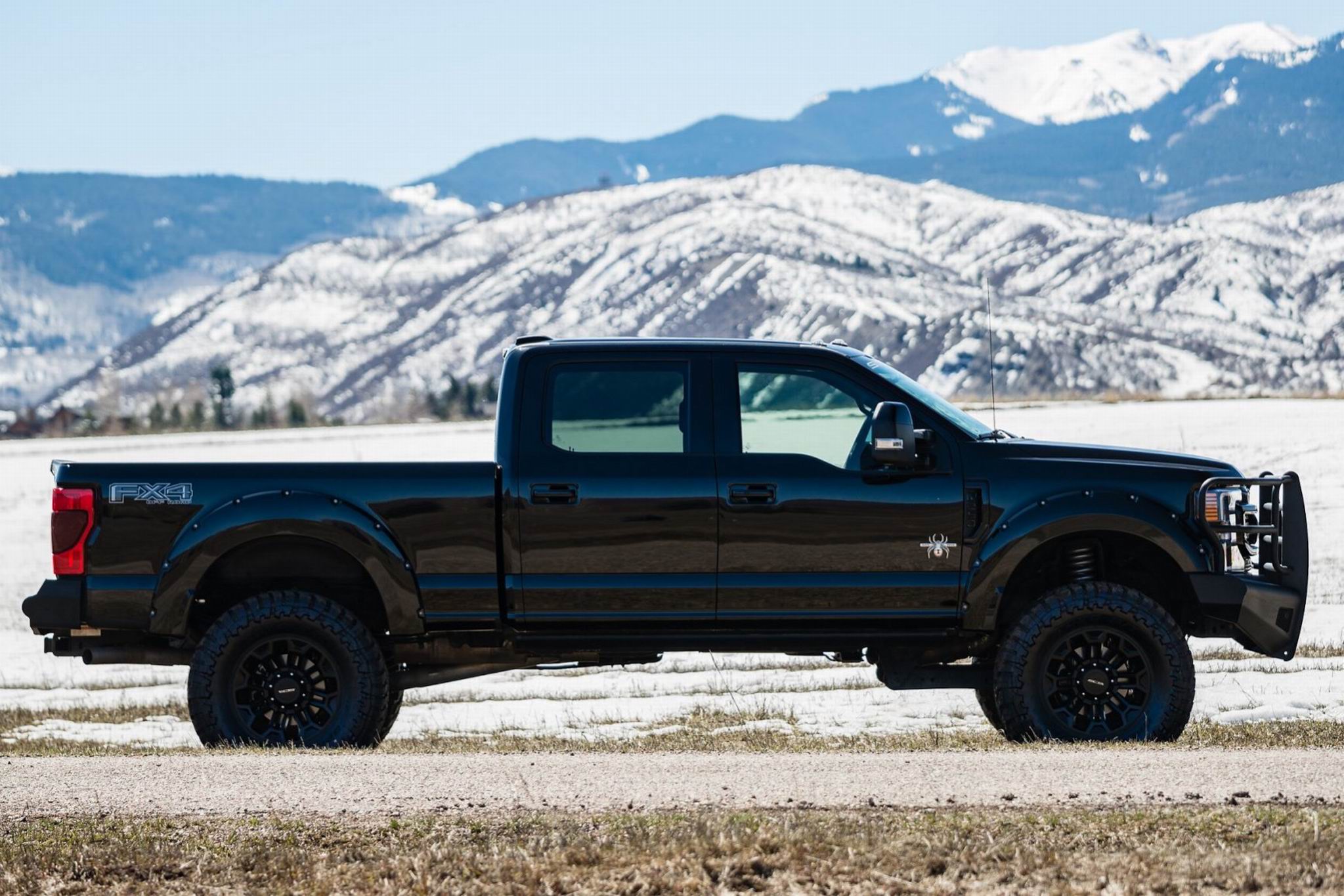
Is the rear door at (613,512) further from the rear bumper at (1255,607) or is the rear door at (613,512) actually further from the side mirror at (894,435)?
the rear bumper at (1255,607)

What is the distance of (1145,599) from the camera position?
8.57 metres

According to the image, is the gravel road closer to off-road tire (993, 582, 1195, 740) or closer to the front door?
off-road tire (993, 582, 1195, 740)

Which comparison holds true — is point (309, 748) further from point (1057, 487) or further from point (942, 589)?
point (1057, 487)

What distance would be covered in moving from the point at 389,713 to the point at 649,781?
2.36 metres

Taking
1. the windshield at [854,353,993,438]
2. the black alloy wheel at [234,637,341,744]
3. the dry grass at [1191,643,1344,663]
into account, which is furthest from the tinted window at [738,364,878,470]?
the dry grass at [1191,643,1344,663]

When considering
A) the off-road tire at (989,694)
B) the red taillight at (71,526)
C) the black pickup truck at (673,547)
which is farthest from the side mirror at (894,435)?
the red taillight at (71,526)

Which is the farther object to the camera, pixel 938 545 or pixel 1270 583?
pixel 1270 583

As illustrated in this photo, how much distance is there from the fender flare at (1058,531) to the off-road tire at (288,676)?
308cm

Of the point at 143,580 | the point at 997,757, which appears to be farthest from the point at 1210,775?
the point at 143,580

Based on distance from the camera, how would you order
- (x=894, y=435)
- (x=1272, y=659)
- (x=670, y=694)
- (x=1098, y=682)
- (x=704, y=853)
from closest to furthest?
(x=704, y=853)
(x=894, y=435)
(x=1098, y=682)
(x=670, y=694)
(x=1272, y=659)

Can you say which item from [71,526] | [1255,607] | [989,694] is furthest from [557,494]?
[1255,607]

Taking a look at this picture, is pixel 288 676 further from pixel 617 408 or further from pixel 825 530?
pixel 825 530

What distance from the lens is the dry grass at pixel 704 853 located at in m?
5.57

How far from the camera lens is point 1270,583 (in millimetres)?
8641
